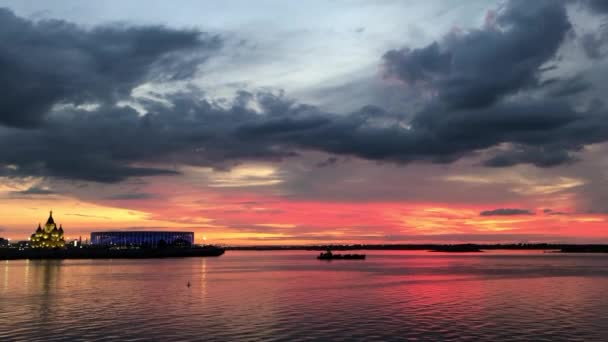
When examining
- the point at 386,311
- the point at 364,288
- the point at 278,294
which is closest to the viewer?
the point at 386,311

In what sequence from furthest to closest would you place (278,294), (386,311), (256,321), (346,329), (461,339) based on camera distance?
(278,294)
(386,311)
(256,321)
(346,329)
(461,339)

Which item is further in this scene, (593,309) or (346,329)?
(593,309)

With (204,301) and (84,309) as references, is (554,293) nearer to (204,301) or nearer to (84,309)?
(204,301)

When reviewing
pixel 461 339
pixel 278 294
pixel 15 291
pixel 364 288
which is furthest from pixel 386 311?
pixel 15 291

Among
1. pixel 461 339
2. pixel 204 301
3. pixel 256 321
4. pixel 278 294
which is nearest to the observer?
pixel 461 339

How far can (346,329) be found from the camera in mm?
51219

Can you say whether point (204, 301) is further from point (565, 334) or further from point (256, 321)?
point (565, 334)

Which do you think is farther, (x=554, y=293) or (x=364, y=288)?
(x=364, y=288)

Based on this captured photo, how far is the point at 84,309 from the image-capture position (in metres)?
65.1

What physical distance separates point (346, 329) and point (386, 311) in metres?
14.3

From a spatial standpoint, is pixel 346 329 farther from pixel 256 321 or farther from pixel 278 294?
pixel 278 294

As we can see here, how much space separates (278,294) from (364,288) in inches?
732

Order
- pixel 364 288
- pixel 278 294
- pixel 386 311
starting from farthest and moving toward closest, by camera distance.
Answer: pixel 364 288 → pixel 278 294 → pixel 386 311

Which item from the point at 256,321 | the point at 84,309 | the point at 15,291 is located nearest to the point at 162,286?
the point at 15,291
